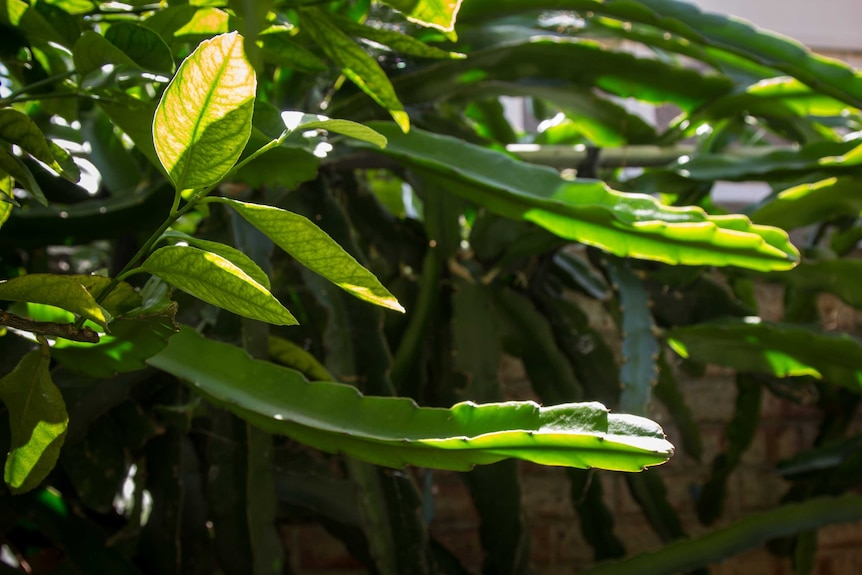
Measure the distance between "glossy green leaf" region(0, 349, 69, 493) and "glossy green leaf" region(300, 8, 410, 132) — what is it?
21 cm

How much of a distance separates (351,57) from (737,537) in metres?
0.55

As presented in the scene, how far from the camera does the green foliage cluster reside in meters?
0.35

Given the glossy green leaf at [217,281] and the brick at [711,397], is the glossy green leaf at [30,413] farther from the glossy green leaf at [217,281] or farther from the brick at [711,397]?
the brick at [711,397]

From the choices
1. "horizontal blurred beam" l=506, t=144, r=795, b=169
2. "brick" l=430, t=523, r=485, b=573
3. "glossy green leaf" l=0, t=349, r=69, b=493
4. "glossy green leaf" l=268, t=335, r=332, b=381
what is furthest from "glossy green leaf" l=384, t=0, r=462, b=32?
"brick" l=430, t=523, r=485, b=573

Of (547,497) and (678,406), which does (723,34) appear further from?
(547,497)

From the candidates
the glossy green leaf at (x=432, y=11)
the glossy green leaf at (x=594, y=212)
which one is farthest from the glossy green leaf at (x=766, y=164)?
the glossy green leaf at (x=432, y=11)

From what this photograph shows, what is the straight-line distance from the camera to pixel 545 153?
813mm

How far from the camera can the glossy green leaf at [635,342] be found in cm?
61

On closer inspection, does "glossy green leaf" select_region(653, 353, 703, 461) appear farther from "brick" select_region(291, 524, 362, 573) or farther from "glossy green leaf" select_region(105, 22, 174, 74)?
"glossy green leaf" select_region(105, 22, 174, 74)

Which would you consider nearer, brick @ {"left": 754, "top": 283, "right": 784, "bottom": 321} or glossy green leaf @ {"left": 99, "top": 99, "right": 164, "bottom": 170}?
glossy green leaf @ {"left": 99, "top": 99, "right": 164, "bottom": 170}

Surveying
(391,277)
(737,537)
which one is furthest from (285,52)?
(737,537)

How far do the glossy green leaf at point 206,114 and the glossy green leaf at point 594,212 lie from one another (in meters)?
0.28

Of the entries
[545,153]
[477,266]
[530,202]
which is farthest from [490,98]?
[530,202]

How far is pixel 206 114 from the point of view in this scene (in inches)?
10.2
